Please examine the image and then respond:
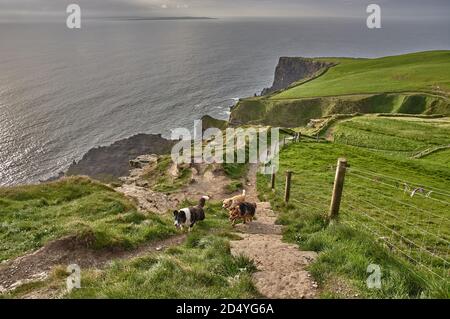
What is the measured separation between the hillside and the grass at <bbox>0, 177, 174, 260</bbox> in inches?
2916

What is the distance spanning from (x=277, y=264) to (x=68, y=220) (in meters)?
13.9

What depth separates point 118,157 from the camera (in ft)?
294

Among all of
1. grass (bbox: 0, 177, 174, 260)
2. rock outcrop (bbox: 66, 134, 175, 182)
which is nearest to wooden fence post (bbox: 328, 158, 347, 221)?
grass (bbox: 0, 177, 174, 260)

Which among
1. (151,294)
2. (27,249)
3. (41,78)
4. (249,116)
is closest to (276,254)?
(151,294)

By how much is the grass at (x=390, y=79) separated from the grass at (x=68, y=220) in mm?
83310

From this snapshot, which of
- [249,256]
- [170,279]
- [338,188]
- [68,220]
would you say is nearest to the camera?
[170,279]

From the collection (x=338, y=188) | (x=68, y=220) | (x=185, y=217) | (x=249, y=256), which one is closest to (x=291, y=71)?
(x=68, y=220)

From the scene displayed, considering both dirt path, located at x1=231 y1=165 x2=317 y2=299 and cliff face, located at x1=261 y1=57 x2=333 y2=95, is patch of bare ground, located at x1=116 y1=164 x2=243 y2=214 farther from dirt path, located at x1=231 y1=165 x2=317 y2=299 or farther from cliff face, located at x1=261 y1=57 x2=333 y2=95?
cliff face, located at x1=261 y1=57 x2=333 y2=95

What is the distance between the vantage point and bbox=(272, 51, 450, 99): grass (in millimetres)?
91113

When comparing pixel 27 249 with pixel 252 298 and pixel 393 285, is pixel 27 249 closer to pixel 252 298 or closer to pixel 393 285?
pixel 252 298

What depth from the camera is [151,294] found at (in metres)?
8.68

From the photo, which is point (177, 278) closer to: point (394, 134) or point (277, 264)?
point (277, 264)

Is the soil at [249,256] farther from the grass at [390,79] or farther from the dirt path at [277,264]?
the grass at [390,79]
